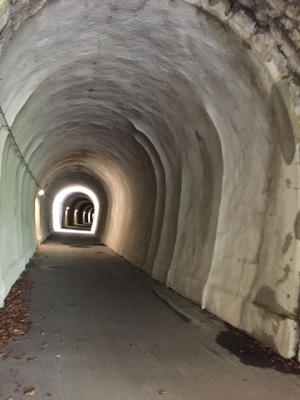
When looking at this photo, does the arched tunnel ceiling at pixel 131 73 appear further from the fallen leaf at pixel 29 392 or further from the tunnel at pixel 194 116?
the fallen leaf at pixel 29 392

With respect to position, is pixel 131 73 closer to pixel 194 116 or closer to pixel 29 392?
pixel 194 116

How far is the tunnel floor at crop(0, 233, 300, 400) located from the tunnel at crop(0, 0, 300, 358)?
28.9 inches

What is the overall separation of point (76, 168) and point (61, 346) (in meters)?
16.6

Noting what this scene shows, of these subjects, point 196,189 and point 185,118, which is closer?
point 185,118

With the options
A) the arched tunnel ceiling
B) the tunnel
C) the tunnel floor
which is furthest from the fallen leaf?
the arched tunnel ceiling

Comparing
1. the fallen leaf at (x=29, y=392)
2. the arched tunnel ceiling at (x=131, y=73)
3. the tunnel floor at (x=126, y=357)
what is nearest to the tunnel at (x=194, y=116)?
the arched tunnel ceiling at (x=131, y=73)

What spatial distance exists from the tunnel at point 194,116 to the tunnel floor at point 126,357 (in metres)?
0.73

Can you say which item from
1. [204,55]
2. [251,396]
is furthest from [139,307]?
[204,55]

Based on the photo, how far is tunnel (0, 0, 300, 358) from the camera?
489 cm

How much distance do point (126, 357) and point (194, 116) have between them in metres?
4.81

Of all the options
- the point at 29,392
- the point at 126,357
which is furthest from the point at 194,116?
the point at 29,392

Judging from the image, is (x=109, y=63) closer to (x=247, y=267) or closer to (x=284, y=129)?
(x=284, y=129)

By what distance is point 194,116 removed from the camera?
7418 mm

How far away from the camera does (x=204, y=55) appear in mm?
5672
